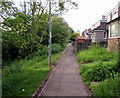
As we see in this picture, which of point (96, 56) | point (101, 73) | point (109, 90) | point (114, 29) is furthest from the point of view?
point (114, 29)

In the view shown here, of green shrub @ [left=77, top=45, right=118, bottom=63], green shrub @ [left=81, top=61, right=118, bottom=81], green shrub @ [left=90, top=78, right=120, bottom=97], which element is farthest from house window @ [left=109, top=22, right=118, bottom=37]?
green shrub @ [left=90, top=78, right=120, bottom=97]

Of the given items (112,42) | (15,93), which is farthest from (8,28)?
(112,42)

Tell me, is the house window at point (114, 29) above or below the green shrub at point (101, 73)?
above

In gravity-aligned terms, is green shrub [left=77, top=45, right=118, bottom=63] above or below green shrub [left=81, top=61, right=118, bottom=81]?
above

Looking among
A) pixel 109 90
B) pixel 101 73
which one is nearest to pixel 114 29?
pixel 101 73

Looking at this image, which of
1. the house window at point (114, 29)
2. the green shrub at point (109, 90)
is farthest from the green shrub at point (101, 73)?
the house window at point (114, 29)

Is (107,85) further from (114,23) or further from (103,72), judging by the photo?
(114,23)

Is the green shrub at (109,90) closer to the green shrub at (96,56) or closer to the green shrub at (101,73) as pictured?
the green shrub at (101,73)

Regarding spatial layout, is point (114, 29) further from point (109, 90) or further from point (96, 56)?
point (109, 90)

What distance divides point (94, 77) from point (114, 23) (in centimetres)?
685

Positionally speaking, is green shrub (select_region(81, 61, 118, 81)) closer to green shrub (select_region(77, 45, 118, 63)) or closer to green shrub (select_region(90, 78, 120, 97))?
green shrub (select_region(90, 78, 120, 97))

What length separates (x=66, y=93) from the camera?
463cm

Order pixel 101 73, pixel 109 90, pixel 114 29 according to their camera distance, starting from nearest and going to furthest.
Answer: pixel 109 90 < pixel 101 73 < pixel 114 29

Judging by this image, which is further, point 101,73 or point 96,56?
point 96,56
